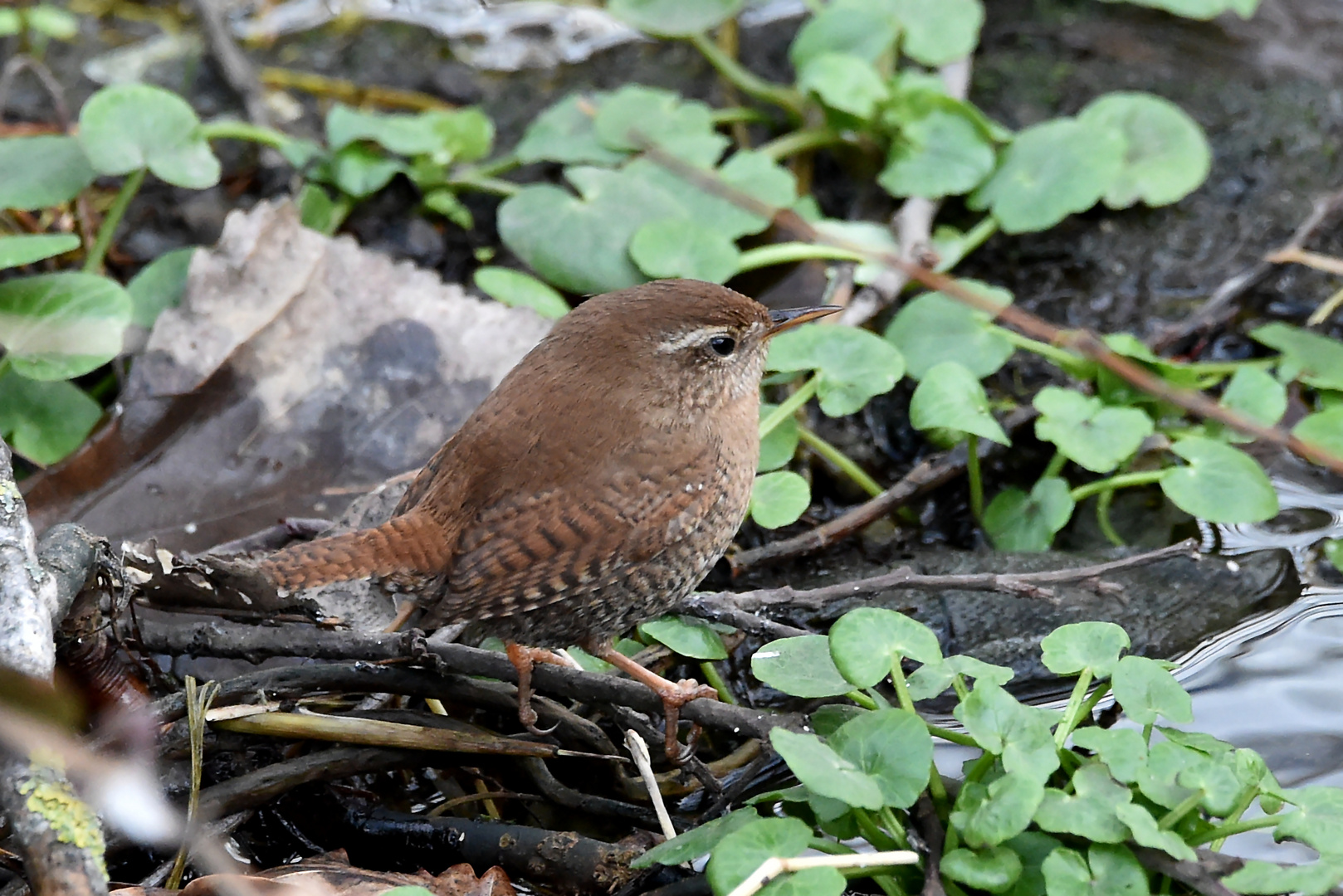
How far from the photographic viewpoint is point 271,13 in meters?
5.64

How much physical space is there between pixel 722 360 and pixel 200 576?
1.27 metres

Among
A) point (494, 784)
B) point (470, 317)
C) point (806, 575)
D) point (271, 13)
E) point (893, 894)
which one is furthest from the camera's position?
point (271, 13)

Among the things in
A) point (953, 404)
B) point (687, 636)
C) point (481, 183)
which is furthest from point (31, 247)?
point (953, 404)

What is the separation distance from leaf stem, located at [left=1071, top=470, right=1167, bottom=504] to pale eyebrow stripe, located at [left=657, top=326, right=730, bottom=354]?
114 centimetres

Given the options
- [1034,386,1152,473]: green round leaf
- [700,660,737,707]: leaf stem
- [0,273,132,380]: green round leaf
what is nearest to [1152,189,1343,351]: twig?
[1034,386,1152,473]: green round leaf

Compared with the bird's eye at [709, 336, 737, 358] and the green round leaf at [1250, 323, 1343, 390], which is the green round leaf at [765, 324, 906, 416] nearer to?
the bird's eye at [709, 336, 737, 358]

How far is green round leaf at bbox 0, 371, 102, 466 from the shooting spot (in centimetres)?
366

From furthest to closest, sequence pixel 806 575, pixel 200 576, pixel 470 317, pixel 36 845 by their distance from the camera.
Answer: pixel 470 317, pixel 806 575, pixel 200 576, pixel 36 845

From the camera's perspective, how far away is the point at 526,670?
2.91 metres

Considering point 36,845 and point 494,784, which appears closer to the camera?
point 36,845

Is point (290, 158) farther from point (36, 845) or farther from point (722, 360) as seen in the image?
point (36, 845)

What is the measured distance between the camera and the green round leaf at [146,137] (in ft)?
13.4

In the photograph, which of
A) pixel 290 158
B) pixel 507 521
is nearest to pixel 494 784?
pixel 507 521

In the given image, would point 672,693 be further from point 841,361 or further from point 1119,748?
point 841,361
